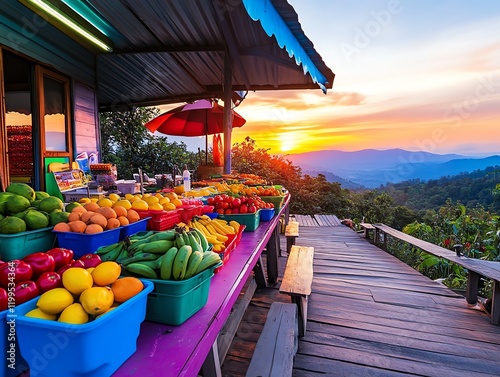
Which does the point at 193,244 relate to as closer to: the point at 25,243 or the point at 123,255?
the point at 123,255

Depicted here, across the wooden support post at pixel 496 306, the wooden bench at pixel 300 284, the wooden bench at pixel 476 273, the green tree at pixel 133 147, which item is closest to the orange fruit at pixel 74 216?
the wooden bench at pixel 300 284

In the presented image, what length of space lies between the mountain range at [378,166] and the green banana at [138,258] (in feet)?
32.5

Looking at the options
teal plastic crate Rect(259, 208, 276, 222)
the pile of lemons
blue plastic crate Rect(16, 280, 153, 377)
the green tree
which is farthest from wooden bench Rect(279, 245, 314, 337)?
the green tree

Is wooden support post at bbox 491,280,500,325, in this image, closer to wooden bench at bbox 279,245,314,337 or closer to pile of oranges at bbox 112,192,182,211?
wooden bench at bbox 279,245,314,337

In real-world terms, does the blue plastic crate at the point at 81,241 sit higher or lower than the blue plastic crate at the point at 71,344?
higher

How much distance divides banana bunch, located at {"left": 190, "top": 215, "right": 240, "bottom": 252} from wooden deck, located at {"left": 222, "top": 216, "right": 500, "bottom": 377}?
125cm

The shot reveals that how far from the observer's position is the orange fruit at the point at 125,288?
2.74 feet

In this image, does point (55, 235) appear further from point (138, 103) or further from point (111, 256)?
point (138, 103)

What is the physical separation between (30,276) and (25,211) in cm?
58

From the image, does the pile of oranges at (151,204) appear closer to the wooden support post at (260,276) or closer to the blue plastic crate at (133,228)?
the blue plastic crate at (133,228)

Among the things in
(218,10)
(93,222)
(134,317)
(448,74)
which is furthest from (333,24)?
(134,317)

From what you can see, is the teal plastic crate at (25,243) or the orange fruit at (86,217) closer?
the teal plastic crate at (25,243)

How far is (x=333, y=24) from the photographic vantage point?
5.55 metres

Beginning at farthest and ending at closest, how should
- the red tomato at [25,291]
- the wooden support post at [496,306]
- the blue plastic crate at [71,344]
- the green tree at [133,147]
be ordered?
the green tree at [133,147], the wooden support post at [496,306], the red tomato at [25,291], the blue plastic crate at [71,344]
